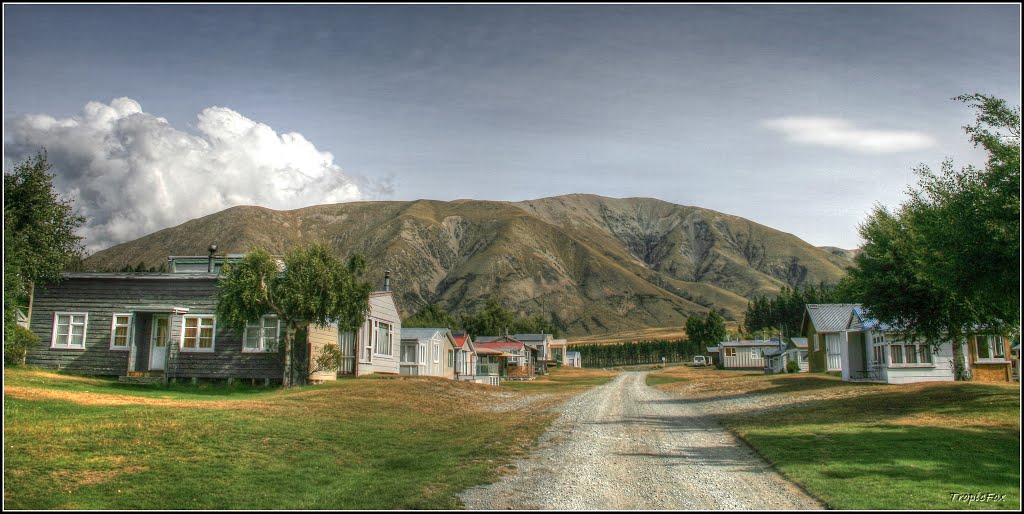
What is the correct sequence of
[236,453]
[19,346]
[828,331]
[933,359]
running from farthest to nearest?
[828,331] → [933,359] → [19,346] → [236,453]

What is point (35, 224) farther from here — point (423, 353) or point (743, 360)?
point (743, 360)

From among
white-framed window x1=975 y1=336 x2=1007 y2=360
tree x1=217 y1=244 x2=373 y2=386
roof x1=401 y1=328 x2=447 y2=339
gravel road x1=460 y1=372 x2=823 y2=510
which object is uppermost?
tree x1=217 y1=244 x2=373 y2=386

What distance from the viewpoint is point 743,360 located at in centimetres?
9544

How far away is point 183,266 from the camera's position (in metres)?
38.1

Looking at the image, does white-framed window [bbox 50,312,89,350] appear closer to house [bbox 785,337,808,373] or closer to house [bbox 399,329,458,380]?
house [bbox 399,329,458,380]

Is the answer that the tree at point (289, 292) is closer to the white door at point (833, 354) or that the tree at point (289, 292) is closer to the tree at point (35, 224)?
the tree at point (35, 224)

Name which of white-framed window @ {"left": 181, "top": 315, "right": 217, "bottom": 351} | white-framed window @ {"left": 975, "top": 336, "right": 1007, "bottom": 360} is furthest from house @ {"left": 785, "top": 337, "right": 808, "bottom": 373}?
Result: white-framed window @ {"left": 181, "top": 315, "right": 217, "bottom": 351}

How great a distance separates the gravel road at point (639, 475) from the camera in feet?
33.3

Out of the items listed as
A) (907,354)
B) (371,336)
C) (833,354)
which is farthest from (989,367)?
(371,336)

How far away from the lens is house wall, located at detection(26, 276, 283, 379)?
30.2 metres

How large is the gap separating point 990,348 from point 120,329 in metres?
42.0

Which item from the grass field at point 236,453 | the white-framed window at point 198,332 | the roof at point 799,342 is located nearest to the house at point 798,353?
the roof at point 799,342

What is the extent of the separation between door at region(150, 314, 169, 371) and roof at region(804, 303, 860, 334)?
41.9m

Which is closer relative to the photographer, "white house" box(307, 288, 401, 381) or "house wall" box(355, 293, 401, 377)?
"white house" box(307, 288, 401, 381)
